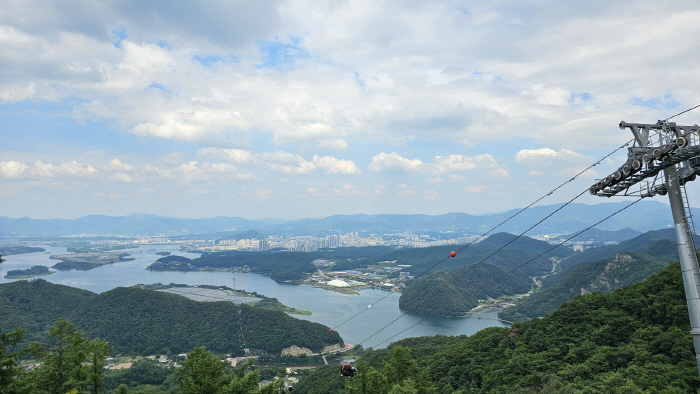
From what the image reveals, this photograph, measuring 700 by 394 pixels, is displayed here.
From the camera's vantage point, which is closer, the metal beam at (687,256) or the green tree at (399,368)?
the metal beam at (687,256)

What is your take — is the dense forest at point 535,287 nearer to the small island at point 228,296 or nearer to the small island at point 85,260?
the small island at point 228,296

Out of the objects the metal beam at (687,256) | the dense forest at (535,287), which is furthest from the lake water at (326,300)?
the metal beam at (687,256)

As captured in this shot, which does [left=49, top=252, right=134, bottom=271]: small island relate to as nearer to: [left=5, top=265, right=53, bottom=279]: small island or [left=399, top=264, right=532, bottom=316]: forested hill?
[left=5, top=265, right=53, bottom=279]: small island

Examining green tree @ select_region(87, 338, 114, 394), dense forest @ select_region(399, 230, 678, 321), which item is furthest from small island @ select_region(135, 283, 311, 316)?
green tree @ select_region(87, 338, 114, 394)

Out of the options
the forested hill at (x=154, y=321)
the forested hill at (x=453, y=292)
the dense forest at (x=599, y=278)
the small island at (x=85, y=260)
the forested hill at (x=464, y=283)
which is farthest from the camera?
the small island at (x=85, y=260)

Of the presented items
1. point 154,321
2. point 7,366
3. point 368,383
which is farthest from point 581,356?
point 154,321

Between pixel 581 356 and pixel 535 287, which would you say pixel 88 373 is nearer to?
pixel 581 356
